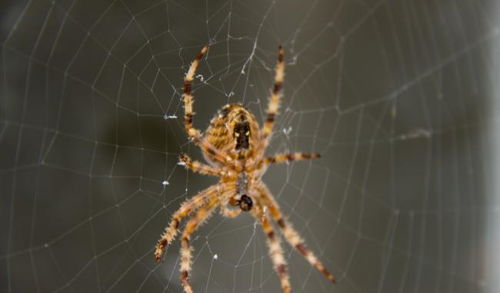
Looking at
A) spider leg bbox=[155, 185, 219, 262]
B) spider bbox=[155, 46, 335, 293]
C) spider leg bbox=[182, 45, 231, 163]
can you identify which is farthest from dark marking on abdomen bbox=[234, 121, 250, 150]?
spider leg bbox=[155, 185, 219, 262]

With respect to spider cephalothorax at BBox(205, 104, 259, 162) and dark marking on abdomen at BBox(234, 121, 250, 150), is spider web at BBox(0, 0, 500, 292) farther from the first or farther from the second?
dark marking on abdomen at BBox(234, 121, 250, 150)

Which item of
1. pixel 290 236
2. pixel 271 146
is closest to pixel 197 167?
pixel 290 236

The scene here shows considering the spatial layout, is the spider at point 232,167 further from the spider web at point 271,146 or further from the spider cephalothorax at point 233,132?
the spider web at point 271,146

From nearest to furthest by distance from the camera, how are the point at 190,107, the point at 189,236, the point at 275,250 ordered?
Answer: the point at 190,107 < the point at 189,236 < the point at 275,250

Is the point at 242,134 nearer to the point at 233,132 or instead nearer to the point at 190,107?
the point at 233,132

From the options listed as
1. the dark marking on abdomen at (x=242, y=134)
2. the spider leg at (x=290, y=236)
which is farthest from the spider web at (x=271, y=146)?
the spider leg at (x=290, y=236)
